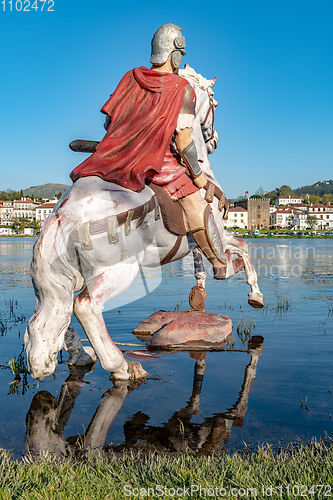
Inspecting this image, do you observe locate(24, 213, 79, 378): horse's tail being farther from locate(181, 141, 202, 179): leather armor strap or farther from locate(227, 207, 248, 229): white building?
locate(227, 207, 248, 229): white building

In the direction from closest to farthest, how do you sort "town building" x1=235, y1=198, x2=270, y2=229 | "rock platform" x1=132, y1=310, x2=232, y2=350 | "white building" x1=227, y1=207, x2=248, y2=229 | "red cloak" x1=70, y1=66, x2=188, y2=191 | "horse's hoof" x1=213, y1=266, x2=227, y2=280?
1. "red cloak" x1=70, y1=66, x2=188, y2=191
2. "rock platform" x1=132, y1=310, x2=232, y2=350
3. "horse's hoof" x1=213, y1=266, x2=227, y2=280
4. "white building" x1=227, y1=207, x2=248, y2=229
5. "town building" x1=235, y1=198, x2=270, y2=229

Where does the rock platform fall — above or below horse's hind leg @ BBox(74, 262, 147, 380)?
below

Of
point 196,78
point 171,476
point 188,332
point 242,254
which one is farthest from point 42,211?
point 171,476

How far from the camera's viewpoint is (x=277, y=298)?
9812 mm

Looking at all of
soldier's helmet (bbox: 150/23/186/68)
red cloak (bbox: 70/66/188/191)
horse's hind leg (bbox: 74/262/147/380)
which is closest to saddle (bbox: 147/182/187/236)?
red cloak (bbox: 70/66/188/191)

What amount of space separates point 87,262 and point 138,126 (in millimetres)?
1387

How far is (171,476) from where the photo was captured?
2324mm

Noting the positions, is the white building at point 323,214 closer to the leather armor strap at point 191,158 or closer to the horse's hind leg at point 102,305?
the leather armor strap at point 191,158

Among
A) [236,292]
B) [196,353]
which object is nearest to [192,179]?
[196,353]

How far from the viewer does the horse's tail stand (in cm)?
369

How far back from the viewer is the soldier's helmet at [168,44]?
4.54 m

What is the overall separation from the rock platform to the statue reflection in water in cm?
156

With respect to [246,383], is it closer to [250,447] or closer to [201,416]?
[201,416]

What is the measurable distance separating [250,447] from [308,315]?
530 centimetres
